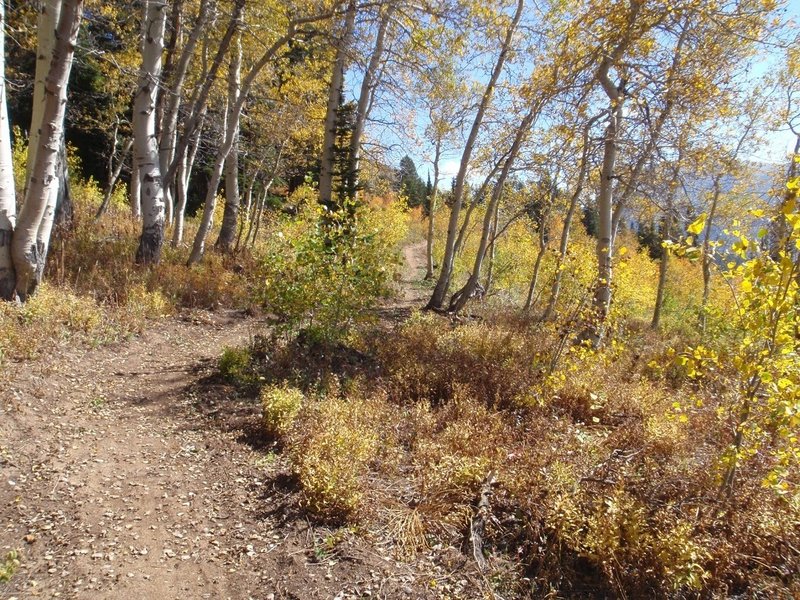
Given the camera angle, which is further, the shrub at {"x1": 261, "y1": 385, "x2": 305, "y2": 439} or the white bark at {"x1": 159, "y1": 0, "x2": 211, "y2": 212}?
the white bark at {"x1": 159, "y1": 0, "x2": 211, "y2": 212}

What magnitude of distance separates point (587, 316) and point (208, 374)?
4.82 meters

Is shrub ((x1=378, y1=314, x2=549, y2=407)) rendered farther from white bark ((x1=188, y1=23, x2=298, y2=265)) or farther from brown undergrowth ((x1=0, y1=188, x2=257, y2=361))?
white bark ((x1=188, y1=23, x2=298, y2=265))

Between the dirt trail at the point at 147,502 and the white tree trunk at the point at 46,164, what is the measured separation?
1.15 m

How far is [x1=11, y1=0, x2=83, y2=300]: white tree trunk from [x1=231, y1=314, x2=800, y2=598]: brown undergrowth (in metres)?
2.78

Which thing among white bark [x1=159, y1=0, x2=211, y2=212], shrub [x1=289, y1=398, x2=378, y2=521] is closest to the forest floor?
shrub [x1=289, y1=398, x2=378, y2=521]

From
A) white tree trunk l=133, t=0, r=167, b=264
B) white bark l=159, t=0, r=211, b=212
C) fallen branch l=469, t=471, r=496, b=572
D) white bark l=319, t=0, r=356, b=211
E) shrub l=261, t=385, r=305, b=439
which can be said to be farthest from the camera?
white bark l=319, t=0, r=356, b=211

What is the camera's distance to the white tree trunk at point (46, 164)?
484cm

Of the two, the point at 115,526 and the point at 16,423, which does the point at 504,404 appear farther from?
the point at 16,423

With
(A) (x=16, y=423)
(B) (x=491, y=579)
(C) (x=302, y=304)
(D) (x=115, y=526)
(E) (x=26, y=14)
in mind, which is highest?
(E) (x=26, y=14)

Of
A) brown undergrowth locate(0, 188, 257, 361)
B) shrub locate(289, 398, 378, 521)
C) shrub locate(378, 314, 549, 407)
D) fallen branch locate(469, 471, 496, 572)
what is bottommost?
fallen branch locate(469, 471, 496, 572)

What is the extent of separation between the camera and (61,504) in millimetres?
3102

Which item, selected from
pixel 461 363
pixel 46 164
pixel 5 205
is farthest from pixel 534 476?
pixel 5 205

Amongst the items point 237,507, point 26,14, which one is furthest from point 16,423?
point 26,14

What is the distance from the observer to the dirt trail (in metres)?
2.77
